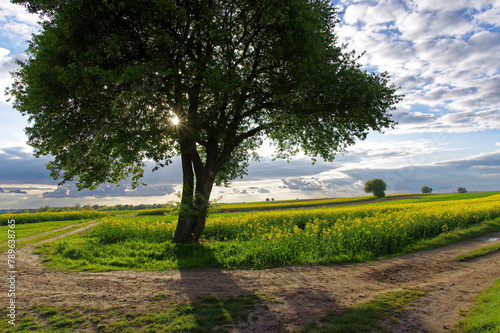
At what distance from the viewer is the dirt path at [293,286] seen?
6195 millimetres

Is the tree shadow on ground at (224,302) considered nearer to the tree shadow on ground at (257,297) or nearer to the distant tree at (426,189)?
the tree shadow on ground at (257,297)

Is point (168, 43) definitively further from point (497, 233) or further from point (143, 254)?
point (497, 233)

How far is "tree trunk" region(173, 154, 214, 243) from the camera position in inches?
559

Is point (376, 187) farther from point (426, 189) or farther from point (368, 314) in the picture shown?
point (368, 314)

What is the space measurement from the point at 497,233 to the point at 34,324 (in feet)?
77.7

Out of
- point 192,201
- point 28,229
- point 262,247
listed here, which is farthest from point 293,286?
point 28,229

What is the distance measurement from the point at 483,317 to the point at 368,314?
2.40 meters

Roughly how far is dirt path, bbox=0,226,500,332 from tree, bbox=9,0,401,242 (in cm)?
492

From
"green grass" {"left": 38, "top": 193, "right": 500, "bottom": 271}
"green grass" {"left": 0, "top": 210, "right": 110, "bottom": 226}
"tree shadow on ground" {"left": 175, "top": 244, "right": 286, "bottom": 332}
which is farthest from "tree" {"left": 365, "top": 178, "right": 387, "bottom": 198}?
"tree shadow on ground" {"left": 175, "top": 244, "right": 286, "bottom": 332}

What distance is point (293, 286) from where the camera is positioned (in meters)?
8.09

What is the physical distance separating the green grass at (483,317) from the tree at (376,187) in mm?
73455

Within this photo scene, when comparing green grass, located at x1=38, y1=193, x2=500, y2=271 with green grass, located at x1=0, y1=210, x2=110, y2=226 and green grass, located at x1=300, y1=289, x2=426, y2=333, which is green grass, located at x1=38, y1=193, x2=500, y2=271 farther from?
green grass, located at x1=0, y1=210, x2=110, y2=226

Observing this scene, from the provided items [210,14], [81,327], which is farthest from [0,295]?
[210,14]

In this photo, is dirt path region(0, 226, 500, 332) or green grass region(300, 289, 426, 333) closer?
green grass region(300, 289, 426, 333)
